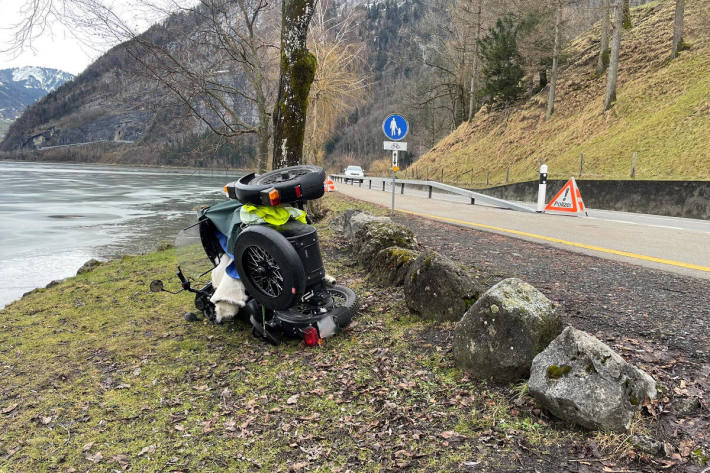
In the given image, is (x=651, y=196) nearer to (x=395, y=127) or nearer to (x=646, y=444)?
(x=395, y=127)

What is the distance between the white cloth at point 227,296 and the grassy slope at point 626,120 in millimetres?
18104

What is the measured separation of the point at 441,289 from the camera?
178 inches

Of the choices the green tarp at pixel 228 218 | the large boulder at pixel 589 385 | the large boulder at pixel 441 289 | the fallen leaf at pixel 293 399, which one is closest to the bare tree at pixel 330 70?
the green tarp at pixel 228 218

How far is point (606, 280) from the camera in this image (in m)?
5.30

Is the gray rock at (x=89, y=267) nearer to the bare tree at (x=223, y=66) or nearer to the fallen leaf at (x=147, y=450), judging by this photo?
the bare tree at (x=223, y=66)

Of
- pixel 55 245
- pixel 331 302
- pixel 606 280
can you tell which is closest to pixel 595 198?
pixel 606 280

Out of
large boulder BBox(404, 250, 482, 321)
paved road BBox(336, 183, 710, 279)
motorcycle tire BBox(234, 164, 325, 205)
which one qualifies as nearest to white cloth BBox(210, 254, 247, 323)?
motorcycle tire BBox(234, 164, 325, 205)

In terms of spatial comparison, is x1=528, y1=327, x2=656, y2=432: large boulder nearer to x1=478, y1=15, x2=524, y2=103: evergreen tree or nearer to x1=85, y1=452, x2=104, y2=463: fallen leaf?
x1=85, y1=452, x2=104, y2=463: fallen leaf

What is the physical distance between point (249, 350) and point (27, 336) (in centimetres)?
333

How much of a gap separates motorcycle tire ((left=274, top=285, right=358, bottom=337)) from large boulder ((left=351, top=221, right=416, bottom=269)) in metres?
1.84

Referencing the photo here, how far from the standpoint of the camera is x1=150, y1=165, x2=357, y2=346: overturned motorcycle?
396 cm

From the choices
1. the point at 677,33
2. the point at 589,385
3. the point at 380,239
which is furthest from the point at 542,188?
the point at 677,33

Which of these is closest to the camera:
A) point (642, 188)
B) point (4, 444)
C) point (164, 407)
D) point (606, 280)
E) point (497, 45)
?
point (4, 444)

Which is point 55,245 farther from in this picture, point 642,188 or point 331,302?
point 642,188
